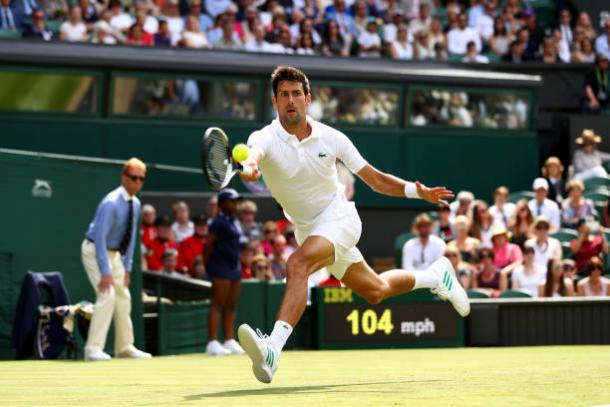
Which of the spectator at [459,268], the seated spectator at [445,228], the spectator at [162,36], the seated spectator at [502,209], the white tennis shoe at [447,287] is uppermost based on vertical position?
the spectator at [162,36]

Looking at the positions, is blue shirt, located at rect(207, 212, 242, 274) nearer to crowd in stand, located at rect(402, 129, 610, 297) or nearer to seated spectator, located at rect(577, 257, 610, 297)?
crowd in stand, located at rect(402, 129, 610, 297)

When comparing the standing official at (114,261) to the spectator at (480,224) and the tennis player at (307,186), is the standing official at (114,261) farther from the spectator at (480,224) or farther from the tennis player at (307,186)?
the spectator at (480,224)

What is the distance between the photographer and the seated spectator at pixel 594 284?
16.5 meters

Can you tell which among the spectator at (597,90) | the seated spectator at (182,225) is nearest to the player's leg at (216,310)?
the seated spectator at (182,225)

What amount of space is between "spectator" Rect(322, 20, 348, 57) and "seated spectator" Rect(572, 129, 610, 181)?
4064 mm

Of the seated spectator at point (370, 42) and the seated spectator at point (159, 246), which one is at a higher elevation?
the seated spectator at point (370, 42)

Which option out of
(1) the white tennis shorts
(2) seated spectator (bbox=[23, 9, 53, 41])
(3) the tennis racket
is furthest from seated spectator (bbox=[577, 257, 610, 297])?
(3) the tennis racket

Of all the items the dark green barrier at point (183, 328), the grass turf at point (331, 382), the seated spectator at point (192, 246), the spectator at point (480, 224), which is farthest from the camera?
the spectator at point (480, 224)

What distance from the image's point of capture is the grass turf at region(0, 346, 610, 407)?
6.85 m

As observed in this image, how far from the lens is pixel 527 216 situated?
18422 mm

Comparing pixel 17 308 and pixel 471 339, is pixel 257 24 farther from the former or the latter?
pixel 17 308

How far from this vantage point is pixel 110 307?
13172 mm

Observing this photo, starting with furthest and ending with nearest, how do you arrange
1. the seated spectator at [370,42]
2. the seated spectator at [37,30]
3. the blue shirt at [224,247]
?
the seated spectator at [370,42] → the seated spectator at [37,30] → the blue shirt at [224,247]

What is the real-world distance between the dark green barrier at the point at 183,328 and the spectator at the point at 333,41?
24.4 feet
